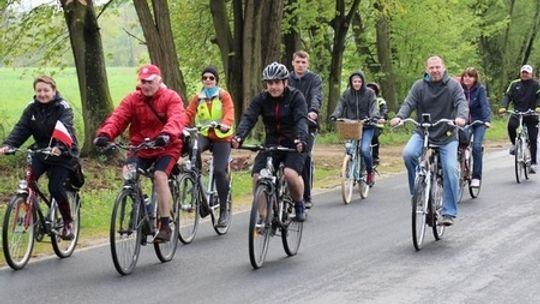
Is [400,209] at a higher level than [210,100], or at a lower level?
lower

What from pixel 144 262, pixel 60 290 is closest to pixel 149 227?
pixel 144 262

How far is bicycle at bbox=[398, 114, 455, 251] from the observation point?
9.76m

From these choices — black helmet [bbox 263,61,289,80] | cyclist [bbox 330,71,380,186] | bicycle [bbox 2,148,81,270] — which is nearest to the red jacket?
bicycle [bbox 2,148,81,270]

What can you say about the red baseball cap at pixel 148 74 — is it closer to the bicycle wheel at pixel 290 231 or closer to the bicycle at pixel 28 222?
the bicycle at pixel 28 222

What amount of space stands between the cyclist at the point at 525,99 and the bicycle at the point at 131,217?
9.15 metres

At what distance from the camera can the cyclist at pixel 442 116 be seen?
33.8ft

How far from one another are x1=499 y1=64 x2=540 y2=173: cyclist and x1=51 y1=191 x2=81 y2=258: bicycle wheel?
899cm

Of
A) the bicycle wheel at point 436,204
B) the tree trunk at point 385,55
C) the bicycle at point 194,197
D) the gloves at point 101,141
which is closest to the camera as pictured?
the gloves at point 101,141

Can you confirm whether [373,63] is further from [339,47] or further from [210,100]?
[210,100]

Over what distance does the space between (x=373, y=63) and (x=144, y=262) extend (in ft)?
94.9

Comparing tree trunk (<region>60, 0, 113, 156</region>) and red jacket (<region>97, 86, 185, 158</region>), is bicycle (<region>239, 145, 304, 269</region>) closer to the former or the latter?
red jacket (<region>97, 86, 185, 158</region>)

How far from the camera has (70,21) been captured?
1841cm

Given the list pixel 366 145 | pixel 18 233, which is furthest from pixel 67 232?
pixel 366 145

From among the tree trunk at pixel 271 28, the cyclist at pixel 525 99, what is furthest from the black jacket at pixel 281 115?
the tree trunk at pixel 271 28
